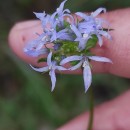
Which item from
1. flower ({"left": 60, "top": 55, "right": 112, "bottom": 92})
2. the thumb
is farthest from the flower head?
the thumb

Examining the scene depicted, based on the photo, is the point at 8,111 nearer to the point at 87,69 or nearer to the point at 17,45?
the point at 17,45

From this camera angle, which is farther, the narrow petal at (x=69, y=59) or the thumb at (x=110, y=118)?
the thumb at (x=110, y=118)

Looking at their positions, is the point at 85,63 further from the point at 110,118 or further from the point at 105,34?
the point at 110,118

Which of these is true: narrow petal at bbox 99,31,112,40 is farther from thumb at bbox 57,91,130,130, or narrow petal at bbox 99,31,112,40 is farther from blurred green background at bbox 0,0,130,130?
blurred green background at bbox 0,0,130,130

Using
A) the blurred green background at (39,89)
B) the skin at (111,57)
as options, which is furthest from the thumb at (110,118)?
the blurred green background at (39,89)

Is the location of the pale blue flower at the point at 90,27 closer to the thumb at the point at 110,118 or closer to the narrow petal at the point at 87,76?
the narrow petal at the point at 87,76
